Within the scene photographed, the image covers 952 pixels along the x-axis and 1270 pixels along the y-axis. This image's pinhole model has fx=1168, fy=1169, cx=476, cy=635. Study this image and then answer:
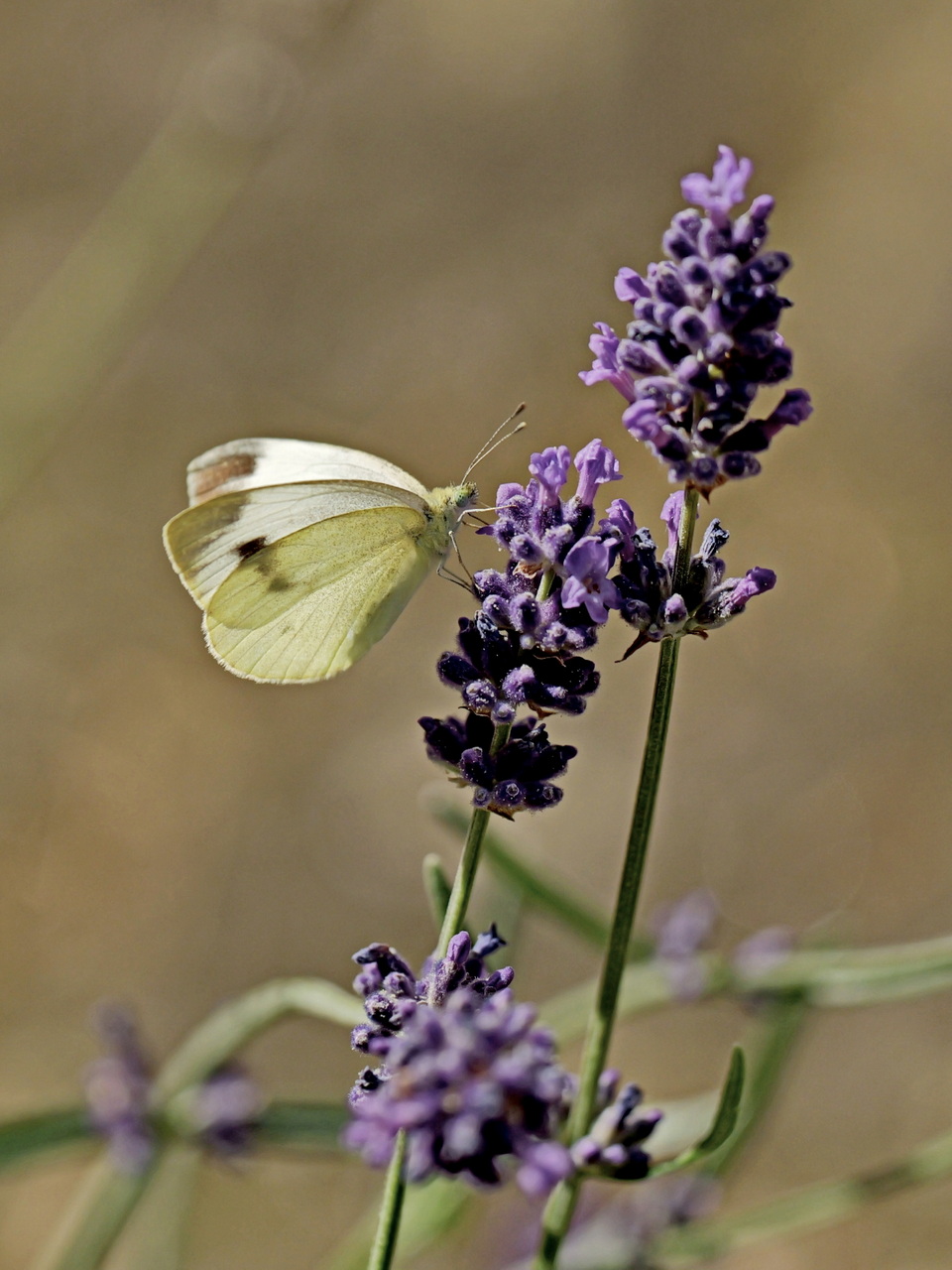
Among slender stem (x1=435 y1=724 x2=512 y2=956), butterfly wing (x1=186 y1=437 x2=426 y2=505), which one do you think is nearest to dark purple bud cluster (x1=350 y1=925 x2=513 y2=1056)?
slender stem (x1=435 y1=724 x2=512 y2=956)

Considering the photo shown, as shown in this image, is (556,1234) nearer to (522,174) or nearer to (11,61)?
(522,174)

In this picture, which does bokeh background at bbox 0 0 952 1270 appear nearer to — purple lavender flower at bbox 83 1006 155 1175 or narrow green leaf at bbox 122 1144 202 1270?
narrow green leaf at bbox 122 1144 202 1270

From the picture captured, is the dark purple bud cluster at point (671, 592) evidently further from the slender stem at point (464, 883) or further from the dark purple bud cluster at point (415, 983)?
the dark purple bud cluster at point (415, 983)

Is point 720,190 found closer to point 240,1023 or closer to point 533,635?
point 533,635

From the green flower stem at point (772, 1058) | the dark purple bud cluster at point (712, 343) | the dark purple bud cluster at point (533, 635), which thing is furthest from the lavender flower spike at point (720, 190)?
the green flower stem at point (772, 1058)

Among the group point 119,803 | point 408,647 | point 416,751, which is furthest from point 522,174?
point 119,803

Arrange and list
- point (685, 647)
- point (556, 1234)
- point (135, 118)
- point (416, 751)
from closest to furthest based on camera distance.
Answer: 1. point (556, 1234)
2. point (685, 647)
3. point (416, 751)
4. point (135, 118)
